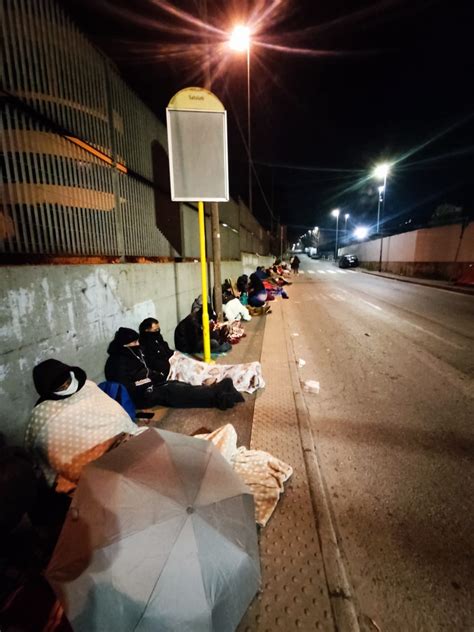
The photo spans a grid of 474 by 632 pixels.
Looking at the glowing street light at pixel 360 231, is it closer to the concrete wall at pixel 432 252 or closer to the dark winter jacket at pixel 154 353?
the concrete wall at pixel 432 252

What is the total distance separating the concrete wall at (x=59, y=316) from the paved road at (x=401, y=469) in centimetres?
264

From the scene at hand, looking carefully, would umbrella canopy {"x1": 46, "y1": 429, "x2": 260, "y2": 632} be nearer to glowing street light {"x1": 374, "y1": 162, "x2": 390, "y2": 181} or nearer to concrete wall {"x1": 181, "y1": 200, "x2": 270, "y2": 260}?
concrete wall {"x1": 181, "y1": 200, "x2": 270, "y2": 260}

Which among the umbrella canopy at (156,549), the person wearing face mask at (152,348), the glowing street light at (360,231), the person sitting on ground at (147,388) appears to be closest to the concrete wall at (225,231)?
the person wearing face mask at (152,348)

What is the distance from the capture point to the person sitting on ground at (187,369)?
4125mm

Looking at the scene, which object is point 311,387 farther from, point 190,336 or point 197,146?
point 197,146

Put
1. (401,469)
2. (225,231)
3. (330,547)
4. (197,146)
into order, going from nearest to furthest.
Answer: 1. (330,547)
2. (401,469)
3. (197,146)
4. (225,231)

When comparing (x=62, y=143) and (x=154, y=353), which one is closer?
(x=62, y=143)

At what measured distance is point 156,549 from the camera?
1.16 meters

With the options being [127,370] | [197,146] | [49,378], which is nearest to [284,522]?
[49,378]

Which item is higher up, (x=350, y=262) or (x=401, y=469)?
(x=350, y=262)

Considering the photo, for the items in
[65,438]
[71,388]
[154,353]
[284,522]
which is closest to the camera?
[284,522]

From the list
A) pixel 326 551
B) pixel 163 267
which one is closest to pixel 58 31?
pixel 163 267

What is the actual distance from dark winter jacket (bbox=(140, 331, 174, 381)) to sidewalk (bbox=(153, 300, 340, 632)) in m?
0.74

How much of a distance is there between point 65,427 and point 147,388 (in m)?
1.49
